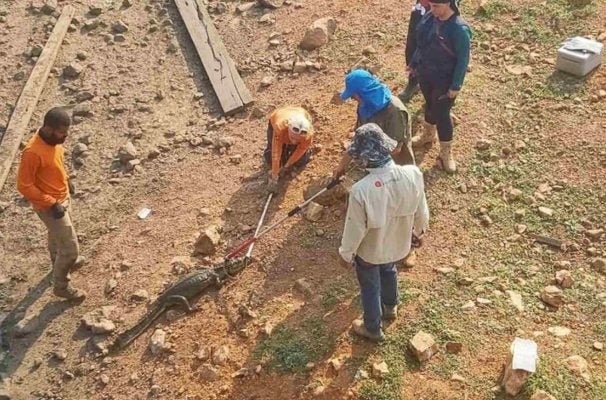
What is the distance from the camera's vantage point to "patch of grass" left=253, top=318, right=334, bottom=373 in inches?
215

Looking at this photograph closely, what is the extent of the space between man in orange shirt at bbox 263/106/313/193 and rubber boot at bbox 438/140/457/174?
51.9 inches

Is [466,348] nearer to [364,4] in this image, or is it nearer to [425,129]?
[425,129]

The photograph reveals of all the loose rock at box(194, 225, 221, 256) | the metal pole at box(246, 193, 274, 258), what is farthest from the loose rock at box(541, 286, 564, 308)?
the loose rock at box(194, 225, 221, 256)

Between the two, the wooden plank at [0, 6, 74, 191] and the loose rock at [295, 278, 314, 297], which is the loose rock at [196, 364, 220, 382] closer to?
the loose rock at [295, 278, 314, 297]

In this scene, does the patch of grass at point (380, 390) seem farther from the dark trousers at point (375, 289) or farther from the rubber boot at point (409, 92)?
the rubber boot at point (409, 92)

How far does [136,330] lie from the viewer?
6078mm

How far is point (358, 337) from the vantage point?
5496 millimetres

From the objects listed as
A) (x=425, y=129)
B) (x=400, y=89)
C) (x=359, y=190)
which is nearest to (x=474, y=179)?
(x=425, y=129)

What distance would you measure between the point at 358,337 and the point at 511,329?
123cm

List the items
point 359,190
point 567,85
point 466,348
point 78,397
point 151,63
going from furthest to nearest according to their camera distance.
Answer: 1. point 151,63
2. point 567,85
3. point 78,397
4. point 466,348
5. point 359,190

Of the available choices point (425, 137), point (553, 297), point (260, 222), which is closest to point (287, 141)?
point (260, 222)

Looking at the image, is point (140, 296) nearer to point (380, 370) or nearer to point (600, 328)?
point (380, 370)

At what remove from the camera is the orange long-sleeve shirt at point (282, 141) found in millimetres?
6758

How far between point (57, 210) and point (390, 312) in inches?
119
